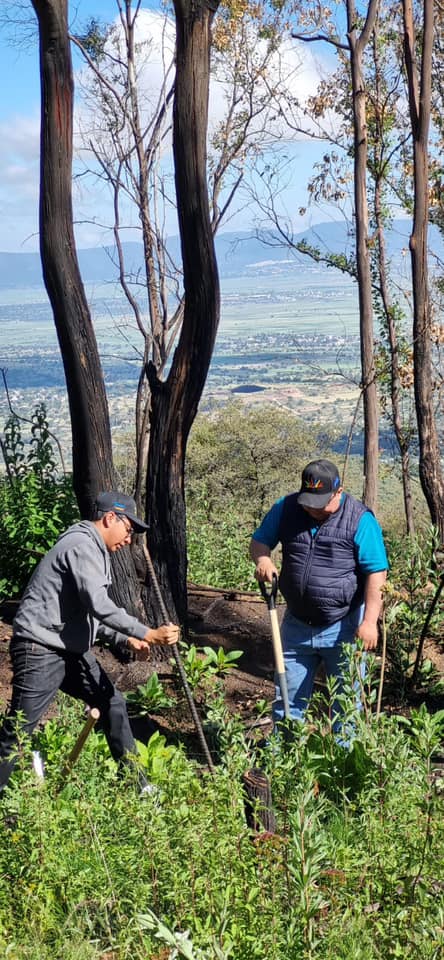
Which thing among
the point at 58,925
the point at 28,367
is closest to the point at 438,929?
the point at 58,925

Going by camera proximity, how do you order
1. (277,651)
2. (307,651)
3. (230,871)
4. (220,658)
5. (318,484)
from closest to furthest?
(230,871) < (277,651) < (318,484) < (307,651) < (220,658)

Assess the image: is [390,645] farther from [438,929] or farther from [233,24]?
[233,24]

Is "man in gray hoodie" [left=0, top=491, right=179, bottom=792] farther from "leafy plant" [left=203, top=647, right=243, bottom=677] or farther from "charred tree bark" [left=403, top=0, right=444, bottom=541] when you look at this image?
"charred tree bark" [left=403, top=0, right=444, bottom=541]

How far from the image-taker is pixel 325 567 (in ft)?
16.5

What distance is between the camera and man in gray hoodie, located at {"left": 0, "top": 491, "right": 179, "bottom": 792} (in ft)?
14.8

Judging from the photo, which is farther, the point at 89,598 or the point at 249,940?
the point at 89,598

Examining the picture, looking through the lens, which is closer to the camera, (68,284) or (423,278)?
(68,284)

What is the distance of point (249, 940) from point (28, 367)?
48.1m

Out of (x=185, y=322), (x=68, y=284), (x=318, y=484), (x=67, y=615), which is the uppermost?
(x=68, y=284)

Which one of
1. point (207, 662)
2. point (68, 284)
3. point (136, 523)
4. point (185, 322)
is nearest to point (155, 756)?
point (136, 523)

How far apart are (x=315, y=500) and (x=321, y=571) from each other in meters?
0.41

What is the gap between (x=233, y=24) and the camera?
56.4 ft

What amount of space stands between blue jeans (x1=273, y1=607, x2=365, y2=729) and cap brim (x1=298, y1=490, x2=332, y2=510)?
661mm

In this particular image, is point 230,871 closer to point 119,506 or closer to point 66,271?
point 119,506
